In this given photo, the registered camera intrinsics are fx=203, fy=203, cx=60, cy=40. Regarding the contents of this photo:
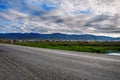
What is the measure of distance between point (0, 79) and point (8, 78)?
273mm

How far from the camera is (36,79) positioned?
642 cm

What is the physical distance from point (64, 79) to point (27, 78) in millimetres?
1223

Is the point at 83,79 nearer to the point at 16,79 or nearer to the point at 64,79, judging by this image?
the point at 64,79

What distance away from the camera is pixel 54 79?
21.1 feet

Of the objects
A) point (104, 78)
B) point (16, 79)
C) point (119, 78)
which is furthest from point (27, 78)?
point (119, 78)

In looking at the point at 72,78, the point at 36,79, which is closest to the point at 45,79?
the point at 36,79

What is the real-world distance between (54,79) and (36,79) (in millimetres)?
568

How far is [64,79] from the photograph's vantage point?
6.44m

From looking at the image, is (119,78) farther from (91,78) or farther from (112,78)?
(91,78)

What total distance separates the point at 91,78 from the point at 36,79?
178 centimetres

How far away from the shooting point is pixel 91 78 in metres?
6.63

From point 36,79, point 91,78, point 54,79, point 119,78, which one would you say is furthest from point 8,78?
point 119,78

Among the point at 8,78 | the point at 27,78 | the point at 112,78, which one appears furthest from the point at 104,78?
the point at 8,78

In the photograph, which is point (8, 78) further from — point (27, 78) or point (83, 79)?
point (83, 79)
